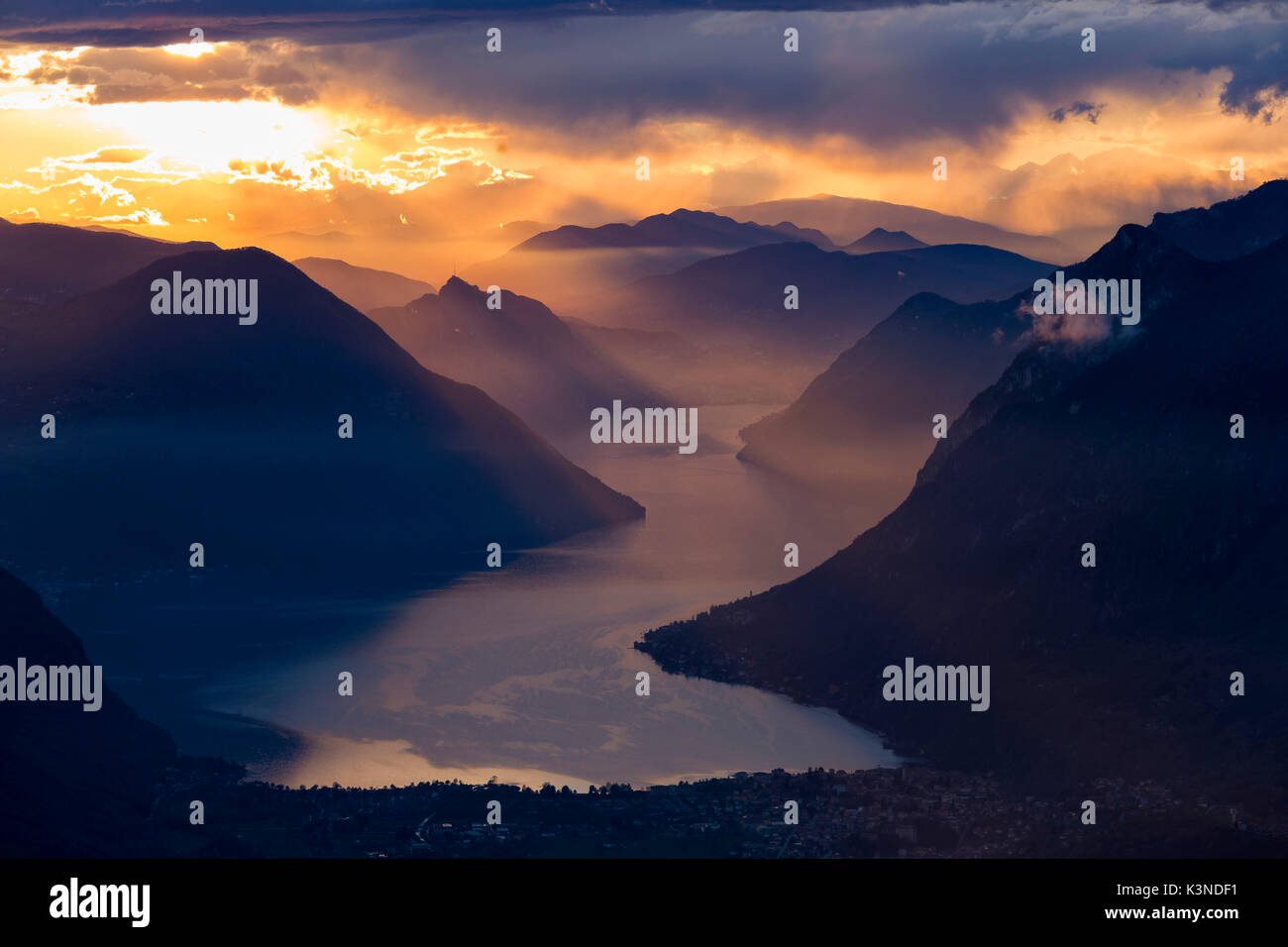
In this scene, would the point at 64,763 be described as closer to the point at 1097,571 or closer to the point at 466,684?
the point at 466,684

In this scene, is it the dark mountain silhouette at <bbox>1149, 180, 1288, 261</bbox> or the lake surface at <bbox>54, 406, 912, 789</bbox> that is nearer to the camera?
the lake surface at <bbox>54, 406, 912, 789</bbox>

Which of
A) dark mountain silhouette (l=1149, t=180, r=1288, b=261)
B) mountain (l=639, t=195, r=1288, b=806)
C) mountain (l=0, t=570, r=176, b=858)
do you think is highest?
dark mountain silhouette (l=1149, t=180, r=1288, b=261)

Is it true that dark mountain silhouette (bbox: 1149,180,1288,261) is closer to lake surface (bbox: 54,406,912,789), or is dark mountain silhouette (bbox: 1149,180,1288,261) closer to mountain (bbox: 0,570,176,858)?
lake surface (bbox: 54,406,912,789)

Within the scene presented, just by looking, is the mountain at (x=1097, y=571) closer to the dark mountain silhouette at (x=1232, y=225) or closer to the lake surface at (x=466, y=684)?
the lake surface at (x=466, y=684)

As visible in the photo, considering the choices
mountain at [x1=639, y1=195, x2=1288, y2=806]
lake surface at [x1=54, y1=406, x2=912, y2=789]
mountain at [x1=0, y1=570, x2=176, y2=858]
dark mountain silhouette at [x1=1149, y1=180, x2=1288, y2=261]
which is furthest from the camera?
dark mountain silhouette at [x1=1149, y1=180, x2=1288, y2=261]

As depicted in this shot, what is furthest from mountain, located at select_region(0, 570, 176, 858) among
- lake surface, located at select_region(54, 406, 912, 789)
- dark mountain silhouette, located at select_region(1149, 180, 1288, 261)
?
dark mountain silhouette, located at select_region(1149, 180, 1288, 261)

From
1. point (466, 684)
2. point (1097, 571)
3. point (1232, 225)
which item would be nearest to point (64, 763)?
point (466, 684)

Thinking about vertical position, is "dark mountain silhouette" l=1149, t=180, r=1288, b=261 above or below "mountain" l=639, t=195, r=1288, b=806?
above
